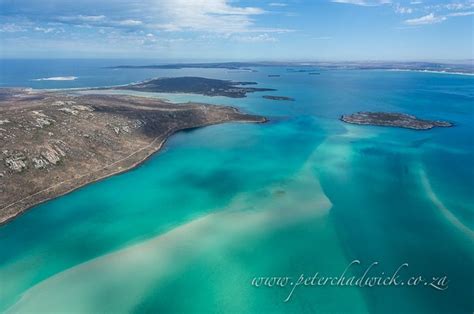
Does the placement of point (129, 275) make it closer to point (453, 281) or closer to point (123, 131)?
point (453, 281)

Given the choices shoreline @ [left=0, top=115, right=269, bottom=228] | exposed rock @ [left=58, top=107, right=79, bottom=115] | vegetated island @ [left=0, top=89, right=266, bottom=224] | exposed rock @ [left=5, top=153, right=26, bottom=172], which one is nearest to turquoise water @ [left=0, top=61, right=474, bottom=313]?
shoreline @ [left=0, top=115, right=269, bottom=228]

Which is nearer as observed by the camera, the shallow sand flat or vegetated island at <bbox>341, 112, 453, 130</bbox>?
the shallow sand flat

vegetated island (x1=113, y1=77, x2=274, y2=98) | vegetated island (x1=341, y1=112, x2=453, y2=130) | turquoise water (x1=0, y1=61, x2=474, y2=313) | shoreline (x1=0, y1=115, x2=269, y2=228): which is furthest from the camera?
vegetated island (x1=113, y1=77, x2=274, y2=98)

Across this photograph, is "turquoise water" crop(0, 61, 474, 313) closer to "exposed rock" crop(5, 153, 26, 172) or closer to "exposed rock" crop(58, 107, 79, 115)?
"exposed rock" crop(5, 153, 26, 172)

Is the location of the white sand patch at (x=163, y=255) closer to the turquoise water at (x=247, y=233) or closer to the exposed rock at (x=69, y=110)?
the turquoise water at (x=247, y=233)

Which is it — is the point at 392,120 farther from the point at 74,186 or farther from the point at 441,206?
the point at 74,186

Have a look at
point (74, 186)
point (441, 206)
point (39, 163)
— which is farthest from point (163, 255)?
point (441, 206)
